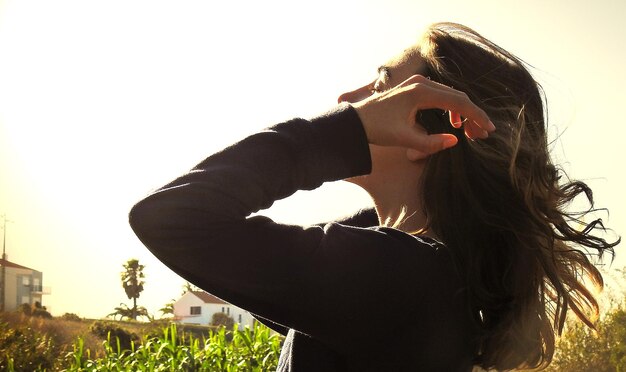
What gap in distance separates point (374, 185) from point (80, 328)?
9.69 m

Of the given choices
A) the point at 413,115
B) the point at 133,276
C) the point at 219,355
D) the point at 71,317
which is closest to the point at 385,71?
the point at 413,115

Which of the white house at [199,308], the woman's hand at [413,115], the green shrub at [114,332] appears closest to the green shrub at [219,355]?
the woman's hand at [413,115]

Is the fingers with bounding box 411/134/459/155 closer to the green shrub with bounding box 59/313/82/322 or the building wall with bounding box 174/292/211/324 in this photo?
the green shrub with bounding box 59/313/82/322

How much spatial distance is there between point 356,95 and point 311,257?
0.58 m

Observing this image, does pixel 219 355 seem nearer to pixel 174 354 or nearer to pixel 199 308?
pixel 174 354

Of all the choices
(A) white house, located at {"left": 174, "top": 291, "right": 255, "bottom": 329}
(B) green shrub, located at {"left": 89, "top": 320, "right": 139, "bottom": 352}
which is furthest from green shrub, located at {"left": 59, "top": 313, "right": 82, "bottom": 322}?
(A) white house, located at {"left": 174, "top": 291, "right": 255, "bottom": 329}

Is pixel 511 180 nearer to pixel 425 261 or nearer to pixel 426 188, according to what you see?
pixel 426 188

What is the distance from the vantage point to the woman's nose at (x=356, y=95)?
2.02 m

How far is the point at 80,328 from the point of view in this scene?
35.9 feet

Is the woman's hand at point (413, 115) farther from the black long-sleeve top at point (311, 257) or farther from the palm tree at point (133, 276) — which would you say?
the palm tree at point (133, 276)

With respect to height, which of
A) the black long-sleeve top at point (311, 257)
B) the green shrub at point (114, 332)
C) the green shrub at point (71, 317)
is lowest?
the black long-sleeve top at point (311, 257)

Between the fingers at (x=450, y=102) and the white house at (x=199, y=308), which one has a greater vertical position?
the white house at (x=199, y=308)

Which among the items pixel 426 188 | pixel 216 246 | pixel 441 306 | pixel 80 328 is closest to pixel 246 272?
pixel 216 246

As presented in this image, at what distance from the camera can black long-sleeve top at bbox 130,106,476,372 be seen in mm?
1619
